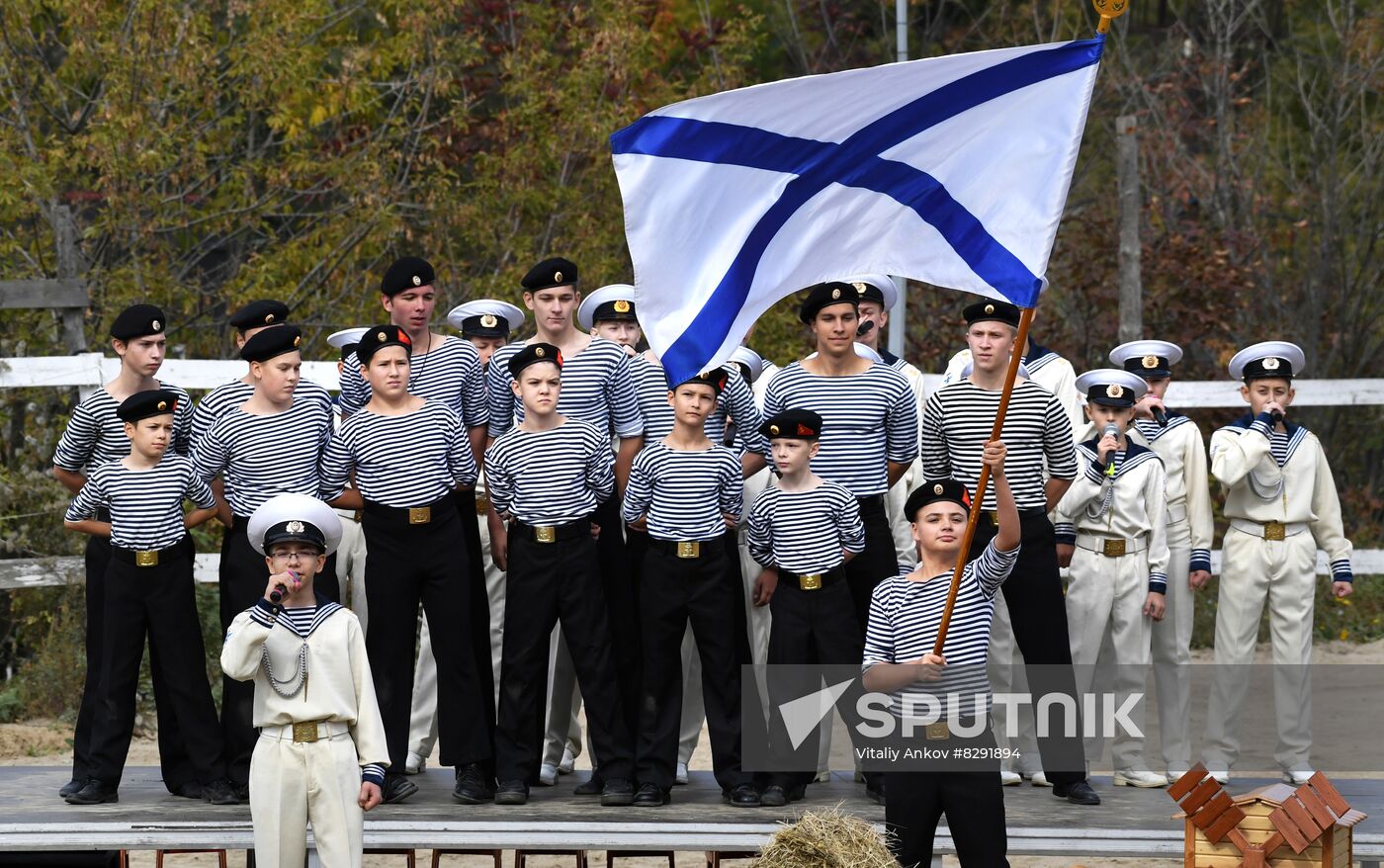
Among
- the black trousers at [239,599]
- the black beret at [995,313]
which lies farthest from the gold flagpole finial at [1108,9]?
the black trousers at [239,599]

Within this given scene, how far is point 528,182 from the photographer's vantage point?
15453mm

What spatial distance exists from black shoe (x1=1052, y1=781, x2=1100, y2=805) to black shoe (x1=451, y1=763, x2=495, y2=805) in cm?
240

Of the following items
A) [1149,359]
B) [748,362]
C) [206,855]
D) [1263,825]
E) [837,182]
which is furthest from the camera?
[206,855]

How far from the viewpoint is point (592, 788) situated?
27.5 feet

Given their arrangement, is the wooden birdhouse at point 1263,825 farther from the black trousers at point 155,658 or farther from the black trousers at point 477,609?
the black trousers at point 155,658

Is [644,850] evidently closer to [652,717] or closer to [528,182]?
[652,717]

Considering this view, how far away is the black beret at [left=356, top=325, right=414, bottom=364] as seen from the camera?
805 cm

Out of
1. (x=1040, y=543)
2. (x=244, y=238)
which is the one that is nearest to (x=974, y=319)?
(x=1040, y=543)

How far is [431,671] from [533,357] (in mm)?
1756

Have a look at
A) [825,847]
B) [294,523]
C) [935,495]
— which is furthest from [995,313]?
[294,523]

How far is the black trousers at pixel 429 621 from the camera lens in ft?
26.6

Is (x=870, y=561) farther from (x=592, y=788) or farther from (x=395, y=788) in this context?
(x=395, y=788)

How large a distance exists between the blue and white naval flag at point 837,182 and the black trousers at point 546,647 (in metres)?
2.22

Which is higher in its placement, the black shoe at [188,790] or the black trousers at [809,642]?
the black trousers at [809,642]
